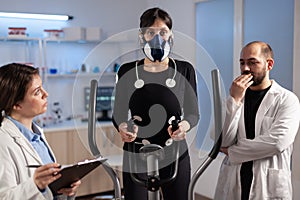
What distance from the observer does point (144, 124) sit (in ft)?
4.30

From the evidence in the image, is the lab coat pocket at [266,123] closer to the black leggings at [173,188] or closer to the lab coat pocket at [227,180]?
the lab coat pocket at [227,180]

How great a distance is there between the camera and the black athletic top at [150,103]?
131cm

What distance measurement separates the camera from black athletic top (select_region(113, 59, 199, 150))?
1.31 meters

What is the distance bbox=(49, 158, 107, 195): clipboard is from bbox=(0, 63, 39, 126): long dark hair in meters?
0.36

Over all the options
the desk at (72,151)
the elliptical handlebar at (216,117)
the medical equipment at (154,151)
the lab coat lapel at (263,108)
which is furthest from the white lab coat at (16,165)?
the desk at (72,151)

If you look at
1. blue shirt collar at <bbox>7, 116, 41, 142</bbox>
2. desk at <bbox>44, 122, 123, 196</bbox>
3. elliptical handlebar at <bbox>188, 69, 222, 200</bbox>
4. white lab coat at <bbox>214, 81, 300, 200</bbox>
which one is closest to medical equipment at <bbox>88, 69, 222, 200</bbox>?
elliptical handlebar at <bbox>188, 69, 222, 200</bbox>

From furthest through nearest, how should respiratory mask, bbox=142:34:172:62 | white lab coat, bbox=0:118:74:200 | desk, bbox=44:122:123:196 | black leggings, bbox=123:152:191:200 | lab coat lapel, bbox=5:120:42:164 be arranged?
desk, bbox=44:122:123:196, black leggings, bbox=123:152:191:200, lab coat lapel, bbox=5:120:42:164, white lab coat, bbox=0:118:74:200, respiratory mask, bbox=142:34:172:62

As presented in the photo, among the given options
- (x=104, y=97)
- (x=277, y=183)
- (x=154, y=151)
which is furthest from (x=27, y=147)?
(x=277, y=183)

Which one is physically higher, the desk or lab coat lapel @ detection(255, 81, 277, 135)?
lab coat lapel @ detection(255, 81, 277, 135)

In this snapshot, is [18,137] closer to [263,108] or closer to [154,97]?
[154,97]

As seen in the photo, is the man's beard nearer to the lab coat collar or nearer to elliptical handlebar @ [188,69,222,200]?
elliptical handlebar @ [188,69,222,200]

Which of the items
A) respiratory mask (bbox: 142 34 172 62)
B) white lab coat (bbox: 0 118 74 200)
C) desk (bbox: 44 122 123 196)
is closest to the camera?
respiratory mask (bbox: 142 34 172 62)

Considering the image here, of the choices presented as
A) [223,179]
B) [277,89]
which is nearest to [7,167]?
[223,179]

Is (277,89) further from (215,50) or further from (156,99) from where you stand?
(215,50)
